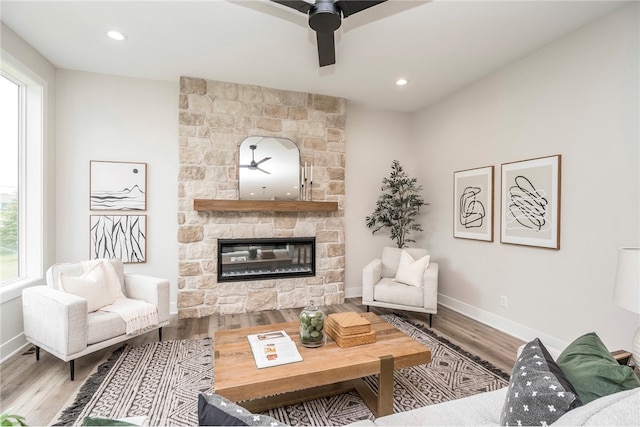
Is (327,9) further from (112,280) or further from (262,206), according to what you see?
(112,280)

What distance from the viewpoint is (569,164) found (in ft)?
8.36

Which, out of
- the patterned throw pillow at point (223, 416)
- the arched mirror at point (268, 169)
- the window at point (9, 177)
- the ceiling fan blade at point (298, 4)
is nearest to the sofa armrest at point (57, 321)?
the window at point (9, 177)

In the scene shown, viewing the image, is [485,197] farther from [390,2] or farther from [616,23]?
[390,2]

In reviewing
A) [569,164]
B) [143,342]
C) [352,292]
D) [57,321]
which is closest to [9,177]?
[57,321]

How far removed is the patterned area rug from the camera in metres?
1.81

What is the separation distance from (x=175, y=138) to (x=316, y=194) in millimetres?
1836

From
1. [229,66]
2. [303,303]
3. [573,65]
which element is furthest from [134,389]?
[573,65]

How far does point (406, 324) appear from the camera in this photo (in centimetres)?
322

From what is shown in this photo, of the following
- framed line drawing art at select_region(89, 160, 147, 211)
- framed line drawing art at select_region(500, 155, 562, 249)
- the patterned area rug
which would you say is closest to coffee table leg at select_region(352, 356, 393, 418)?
the patterned area rug

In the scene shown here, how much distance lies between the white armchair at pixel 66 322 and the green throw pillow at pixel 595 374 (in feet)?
9.16

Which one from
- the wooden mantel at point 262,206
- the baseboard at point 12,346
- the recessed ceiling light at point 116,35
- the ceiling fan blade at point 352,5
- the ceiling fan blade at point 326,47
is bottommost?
the baseboard at point 12,346

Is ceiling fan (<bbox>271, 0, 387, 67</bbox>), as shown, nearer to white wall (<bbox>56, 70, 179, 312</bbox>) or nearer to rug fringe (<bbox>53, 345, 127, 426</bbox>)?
white wall (<bbox>56, 70, 179, 312</bbox>)

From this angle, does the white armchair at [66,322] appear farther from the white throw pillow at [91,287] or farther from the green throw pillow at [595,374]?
the green throw pillow at [595,374]

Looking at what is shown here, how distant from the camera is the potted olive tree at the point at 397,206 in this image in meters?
4.17
